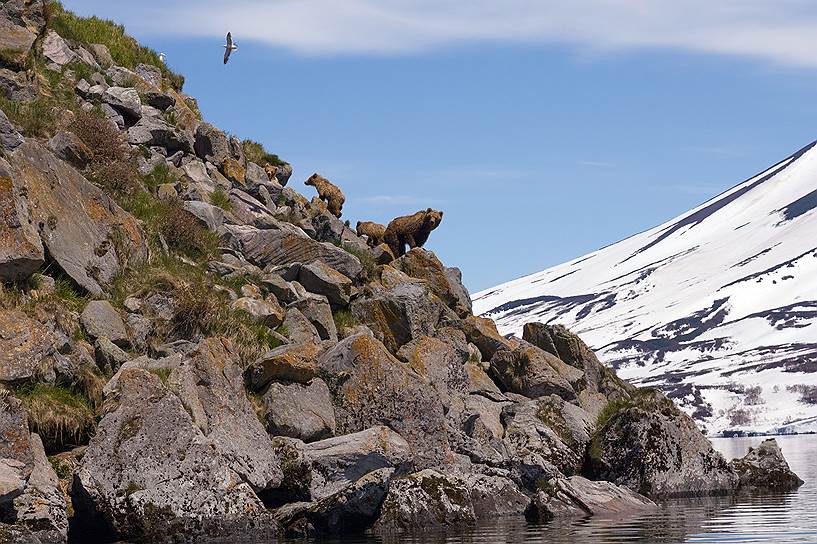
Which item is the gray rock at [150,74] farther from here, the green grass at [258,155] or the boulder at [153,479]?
the boulder at [153,479]

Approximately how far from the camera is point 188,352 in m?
26.0

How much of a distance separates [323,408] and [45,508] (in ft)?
27.4

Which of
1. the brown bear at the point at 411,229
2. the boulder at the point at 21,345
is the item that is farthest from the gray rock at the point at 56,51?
the boulder at the point at 21,345

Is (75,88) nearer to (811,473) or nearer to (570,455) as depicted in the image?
(570,455)

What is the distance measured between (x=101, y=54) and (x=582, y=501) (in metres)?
29.3

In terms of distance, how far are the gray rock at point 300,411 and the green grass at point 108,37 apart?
79.2ft

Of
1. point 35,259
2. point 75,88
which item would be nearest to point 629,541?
point 35,259

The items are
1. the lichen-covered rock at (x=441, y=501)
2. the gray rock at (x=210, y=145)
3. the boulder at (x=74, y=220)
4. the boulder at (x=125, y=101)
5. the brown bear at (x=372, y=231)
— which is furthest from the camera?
the brown bear at (x=372, y=231)

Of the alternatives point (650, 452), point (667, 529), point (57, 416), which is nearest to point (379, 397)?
point (667, 529)

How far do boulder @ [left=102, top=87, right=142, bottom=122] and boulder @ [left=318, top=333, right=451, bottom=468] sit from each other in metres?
17.1

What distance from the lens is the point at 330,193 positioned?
52812 mm

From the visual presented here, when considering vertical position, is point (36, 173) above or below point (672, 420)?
above

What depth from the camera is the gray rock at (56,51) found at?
42844 mm

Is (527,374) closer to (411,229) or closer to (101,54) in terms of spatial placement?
(411,229)
